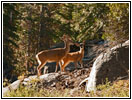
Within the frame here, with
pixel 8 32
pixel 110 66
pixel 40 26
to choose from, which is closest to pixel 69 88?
pixel 110 66

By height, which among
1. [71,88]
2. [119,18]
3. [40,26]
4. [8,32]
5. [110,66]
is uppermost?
[40,26]

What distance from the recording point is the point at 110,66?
10945 millimetres

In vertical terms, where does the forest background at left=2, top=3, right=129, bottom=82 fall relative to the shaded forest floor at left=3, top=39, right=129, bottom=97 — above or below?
above

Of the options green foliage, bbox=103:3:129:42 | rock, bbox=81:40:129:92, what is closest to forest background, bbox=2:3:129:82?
green foliage, bbox=103:3:129:42

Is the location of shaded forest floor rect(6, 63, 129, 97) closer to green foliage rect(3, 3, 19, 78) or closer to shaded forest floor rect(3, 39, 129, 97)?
shaded forest floor rect(3, 39, 129, 97)

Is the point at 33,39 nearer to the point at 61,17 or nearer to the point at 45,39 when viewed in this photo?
the point at 45,39

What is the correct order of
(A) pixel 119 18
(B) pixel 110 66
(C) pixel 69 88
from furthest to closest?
(A) pixel 119 18
(C) pixel 69 88
(B) pixel 110 66

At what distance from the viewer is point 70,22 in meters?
27.7

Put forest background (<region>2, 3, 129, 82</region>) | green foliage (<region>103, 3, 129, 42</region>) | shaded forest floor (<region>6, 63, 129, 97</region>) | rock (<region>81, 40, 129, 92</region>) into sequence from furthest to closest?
forest background (<region>2, 3, 129, 82</region>), green foliage (<region>103, 3, 129, 42</region>), rock (<region>81, 40, 129, 92</region>), shaded forest floor (<region>6, 63, 129, 97</region>)

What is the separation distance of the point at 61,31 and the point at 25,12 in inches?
141

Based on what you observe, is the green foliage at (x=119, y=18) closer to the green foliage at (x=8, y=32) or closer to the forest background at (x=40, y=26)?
the forest background at (x=40, y=26)

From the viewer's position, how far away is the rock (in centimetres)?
1075

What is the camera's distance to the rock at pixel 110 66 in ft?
35.3

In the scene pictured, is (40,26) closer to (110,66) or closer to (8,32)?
(8,32)
